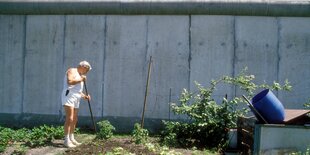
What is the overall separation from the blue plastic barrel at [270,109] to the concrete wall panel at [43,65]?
16.2 feet

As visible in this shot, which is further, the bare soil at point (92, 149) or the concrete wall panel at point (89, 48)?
the concrete wall panel at point (89, 48)

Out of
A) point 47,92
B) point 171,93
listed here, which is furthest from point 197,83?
point 47,92

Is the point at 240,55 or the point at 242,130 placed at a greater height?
the point at 240,55

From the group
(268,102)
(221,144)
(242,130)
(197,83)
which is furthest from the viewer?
(197,83)

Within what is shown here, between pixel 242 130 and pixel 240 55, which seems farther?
pixel 240 55

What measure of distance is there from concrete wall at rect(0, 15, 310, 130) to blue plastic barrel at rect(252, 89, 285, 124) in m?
2.49

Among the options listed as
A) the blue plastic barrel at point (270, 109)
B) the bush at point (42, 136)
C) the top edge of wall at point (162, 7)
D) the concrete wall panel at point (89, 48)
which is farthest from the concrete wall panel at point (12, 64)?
the blue plastic barrel at point (270, 109)

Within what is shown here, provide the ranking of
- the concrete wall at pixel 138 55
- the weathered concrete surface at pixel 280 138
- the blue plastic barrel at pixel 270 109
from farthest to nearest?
1. the concrete wall at pixel 138 55
2. the blue plastic barrel at pixel 270 109
3. the weathered concrete surface at pixel 280 138

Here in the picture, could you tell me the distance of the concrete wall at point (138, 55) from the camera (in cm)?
926

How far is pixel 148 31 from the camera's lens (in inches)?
378

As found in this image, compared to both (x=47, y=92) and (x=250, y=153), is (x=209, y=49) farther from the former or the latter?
(x=47, y=92)

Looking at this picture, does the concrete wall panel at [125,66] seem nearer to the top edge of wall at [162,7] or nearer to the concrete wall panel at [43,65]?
the top edge of wall at [162,7]

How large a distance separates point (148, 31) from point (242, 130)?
3336mm

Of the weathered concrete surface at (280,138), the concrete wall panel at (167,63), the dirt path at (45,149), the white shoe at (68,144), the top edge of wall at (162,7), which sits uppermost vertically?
the top edge of wall at (162,7)
